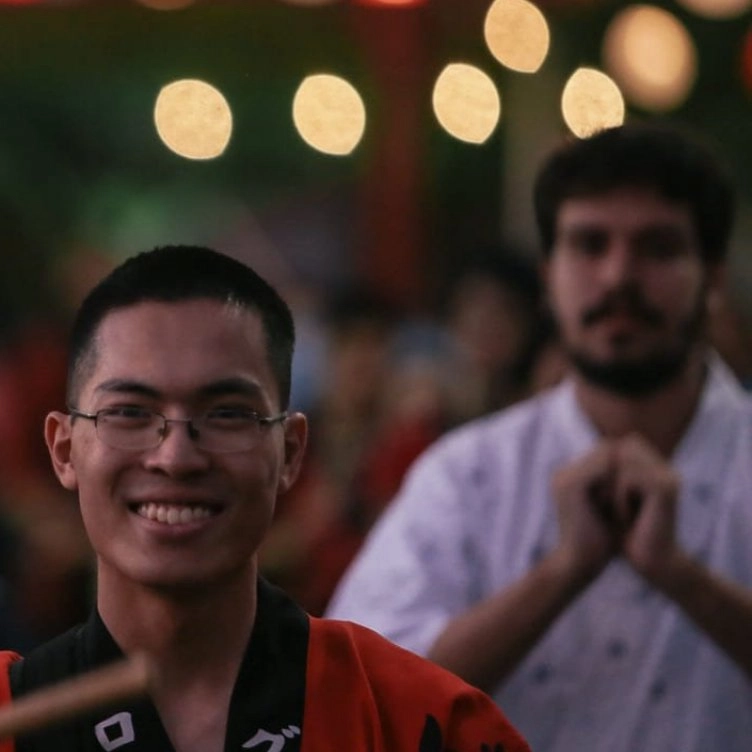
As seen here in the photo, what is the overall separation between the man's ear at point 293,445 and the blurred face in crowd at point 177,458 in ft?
0.23

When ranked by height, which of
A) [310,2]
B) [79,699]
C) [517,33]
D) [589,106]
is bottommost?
[79,699]

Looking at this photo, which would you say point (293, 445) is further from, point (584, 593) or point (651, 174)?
point (651, 174)

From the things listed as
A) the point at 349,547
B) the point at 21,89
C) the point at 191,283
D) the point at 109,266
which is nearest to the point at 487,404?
the point at 349,547

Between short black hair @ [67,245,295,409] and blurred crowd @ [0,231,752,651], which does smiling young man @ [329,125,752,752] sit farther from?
blurred crowd @ [0,231,752,651]

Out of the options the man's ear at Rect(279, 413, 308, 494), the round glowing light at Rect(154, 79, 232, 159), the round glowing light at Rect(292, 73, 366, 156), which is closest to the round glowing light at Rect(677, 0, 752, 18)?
the round glowing light at Rect(292, 73, 366, 156)

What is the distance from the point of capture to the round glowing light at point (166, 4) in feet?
25.0

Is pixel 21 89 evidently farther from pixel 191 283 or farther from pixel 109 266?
pixel 191 283

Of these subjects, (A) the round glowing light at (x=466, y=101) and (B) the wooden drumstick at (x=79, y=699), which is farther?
(A) the round glowing light at (x=466, y=101)

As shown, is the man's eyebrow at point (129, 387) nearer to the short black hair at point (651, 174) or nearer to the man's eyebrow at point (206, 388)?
the man's eyebrow at point (206, 388)

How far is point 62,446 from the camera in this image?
9.66 ft

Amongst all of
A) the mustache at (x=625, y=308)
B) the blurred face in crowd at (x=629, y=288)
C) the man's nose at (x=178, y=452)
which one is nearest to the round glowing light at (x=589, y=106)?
the blurred face in crowd at (x=629, y=288)

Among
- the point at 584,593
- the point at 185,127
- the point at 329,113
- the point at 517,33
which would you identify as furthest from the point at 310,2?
the point at 584,593

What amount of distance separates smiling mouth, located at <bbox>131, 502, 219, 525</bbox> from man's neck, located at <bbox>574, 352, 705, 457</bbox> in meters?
1.31

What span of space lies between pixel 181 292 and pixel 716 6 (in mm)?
4911
